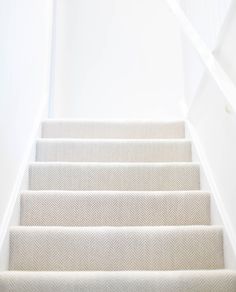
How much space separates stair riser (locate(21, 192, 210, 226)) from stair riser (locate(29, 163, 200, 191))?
0.22 m

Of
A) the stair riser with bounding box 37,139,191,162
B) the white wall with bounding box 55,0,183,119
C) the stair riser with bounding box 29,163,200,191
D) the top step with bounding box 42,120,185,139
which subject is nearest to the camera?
the stair riser with bounding box 29,163,200,191

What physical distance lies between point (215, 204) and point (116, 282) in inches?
26.4

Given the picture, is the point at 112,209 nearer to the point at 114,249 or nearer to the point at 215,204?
the point at 114,249

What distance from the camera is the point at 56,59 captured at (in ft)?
13.5

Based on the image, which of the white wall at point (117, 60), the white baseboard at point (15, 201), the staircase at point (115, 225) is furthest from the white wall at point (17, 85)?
the white wall at point (117, 60)

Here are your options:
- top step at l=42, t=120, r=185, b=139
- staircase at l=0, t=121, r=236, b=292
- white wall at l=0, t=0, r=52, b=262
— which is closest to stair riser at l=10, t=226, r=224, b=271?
staircase at l=0, t=121, r=236, b=292

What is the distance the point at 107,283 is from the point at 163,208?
618 millimetres

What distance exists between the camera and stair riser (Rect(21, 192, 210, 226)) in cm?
203

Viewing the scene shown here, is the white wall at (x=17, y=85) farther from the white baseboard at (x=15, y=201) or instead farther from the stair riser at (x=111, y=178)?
the stair riser at (x=111, y=178)

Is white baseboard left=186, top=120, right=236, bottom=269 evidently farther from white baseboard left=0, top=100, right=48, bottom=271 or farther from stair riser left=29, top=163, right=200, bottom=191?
white baseboard left=0, top=100, right=48, bottom=271

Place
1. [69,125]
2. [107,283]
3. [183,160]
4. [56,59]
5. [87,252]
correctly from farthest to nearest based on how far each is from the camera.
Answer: [56,59] < [69,125] < [183,160] < [87,252] < [107,283]

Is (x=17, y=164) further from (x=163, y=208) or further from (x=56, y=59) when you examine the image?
(x=56, y=59)

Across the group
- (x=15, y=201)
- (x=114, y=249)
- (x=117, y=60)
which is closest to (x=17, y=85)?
(x=15, y=201)

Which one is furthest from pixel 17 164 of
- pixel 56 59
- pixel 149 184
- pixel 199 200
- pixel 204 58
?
pixel 56 59
